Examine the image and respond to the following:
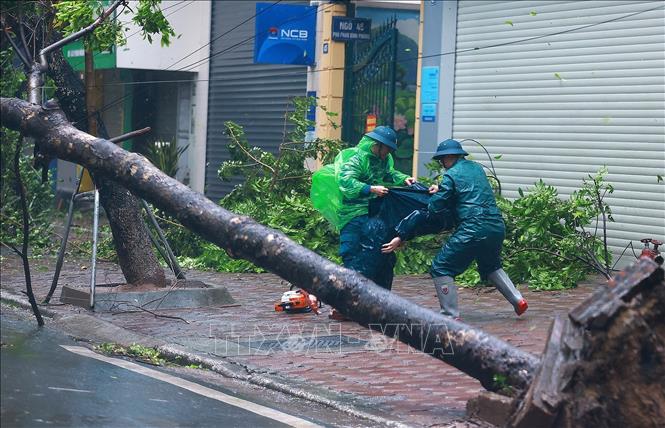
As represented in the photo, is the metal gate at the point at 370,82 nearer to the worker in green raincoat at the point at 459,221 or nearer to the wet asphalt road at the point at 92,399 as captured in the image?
the worker in green raincoat at the point at 459,221

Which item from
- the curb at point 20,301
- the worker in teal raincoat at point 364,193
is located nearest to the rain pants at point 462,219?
the worker in teal raincoat at point 364,193

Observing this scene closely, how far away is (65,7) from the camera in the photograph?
33.1 ft

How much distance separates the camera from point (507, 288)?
31.2 ft

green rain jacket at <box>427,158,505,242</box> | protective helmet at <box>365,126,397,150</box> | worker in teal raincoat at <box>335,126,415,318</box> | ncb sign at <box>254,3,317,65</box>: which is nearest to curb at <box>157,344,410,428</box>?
worker in teal raincoat at <box>335,126,415,318</box>

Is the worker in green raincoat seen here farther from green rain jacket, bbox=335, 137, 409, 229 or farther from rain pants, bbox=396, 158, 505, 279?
green rain jacket, bbox=335, 137, 409, 229

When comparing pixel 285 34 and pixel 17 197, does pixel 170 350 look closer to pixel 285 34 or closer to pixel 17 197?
pixel 17 197

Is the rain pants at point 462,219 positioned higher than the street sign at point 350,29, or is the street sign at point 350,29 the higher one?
the street sign at point 350,29

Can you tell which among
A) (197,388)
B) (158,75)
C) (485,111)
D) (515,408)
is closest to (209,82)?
(158,75)

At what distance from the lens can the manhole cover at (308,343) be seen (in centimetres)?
859

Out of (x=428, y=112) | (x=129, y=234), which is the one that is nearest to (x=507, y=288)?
(x=129, y=234)

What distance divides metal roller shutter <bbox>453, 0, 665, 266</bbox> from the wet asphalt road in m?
7.28

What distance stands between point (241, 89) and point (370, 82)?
3.81 m

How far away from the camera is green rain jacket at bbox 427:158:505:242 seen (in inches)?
358

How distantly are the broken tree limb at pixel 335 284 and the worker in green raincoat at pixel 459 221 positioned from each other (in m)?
2.92
